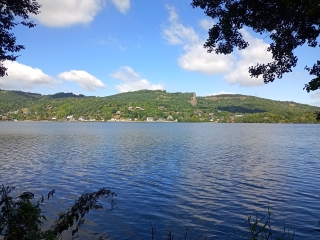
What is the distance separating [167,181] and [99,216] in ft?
30.0

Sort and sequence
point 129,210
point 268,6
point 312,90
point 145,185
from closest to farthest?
point 312,90
point 268,6
point 129,210
point 145,185

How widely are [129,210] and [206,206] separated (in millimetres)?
4491

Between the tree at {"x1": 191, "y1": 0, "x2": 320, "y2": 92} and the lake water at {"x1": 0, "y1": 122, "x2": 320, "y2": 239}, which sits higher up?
the tree at {"x1": 191, "y1": 0, "x2": 320, "y2": 92}

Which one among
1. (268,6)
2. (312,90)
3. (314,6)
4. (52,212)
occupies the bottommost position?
(52,212)

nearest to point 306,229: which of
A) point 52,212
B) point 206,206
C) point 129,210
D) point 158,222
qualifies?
point 206,206

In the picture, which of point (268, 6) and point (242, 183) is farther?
point (242, 183)

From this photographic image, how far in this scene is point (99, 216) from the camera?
47.6 ft

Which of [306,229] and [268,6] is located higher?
[268,6]

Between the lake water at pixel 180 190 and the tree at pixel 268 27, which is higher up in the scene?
the tree at pixel 268 27

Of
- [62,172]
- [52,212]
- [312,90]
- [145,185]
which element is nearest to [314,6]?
[312,90]

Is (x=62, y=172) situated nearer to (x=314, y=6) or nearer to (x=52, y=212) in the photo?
(x=52, y=212)

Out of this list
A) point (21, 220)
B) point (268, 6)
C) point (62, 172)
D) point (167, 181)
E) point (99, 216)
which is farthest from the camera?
point (62, 172)

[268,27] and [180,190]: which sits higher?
[268,27]

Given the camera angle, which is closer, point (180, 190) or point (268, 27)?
point (268, 27)
